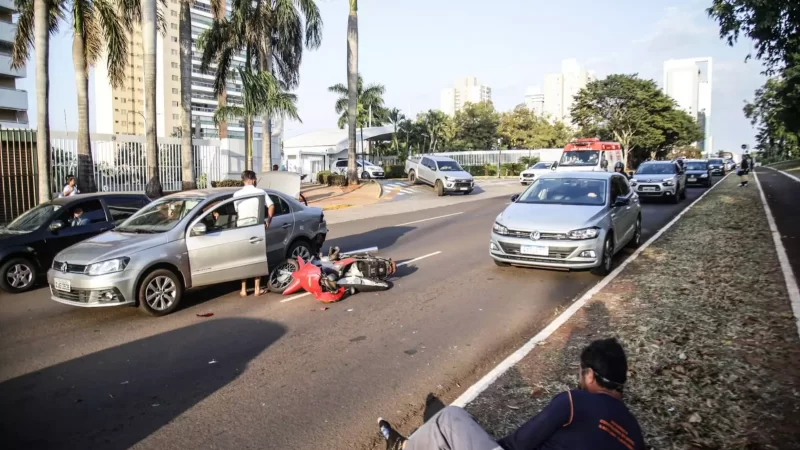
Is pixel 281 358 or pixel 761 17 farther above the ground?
pixel 761 17

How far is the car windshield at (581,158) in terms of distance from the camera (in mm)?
25547

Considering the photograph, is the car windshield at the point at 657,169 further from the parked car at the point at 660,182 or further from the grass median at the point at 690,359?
the grass median at the point at 690,359

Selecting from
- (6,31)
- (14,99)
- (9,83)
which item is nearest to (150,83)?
(14,99)

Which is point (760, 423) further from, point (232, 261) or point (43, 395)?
point (232, 261)

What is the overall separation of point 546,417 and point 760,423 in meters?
2.38

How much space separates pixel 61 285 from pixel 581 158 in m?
23.1

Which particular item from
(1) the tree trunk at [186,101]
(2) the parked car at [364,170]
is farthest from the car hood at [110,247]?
(2) the parked car at [364,170]

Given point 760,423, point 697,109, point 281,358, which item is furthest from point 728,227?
point 697,109

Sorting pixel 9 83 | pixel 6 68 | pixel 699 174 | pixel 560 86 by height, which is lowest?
pixel 699 174

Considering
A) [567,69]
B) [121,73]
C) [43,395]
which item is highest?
[567,69]

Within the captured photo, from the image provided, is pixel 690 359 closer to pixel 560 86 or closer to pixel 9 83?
pixel 9 83

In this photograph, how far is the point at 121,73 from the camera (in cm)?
1841

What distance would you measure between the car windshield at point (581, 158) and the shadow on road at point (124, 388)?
21646 millimetres

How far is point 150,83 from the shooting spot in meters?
19.0
